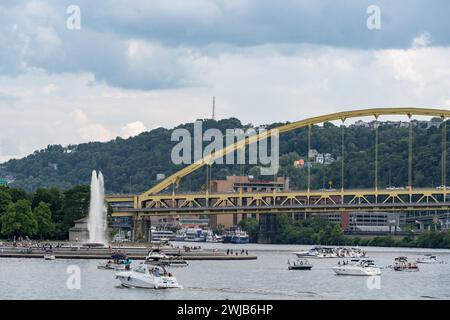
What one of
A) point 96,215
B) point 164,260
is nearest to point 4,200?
point 96,215

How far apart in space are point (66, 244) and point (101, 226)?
10367mm

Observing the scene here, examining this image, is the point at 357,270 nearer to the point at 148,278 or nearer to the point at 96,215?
the point at 148,278

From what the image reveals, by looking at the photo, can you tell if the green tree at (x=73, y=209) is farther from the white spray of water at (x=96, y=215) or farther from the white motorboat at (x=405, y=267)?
the white motorboat at (x=405, y=267)

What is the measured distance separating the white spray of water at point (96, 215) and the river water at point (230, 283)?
25181 millimetres

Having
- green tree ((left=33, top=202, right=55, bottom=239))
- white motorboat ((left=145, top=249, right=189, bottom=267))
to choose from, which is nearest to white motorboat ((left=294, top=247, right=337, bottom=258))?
green tree ((left=33, top=202, right=55, bottom=239))

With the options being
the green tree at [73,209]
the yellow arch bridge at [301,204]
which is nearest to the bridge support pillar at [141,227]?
the yellow arch bridge at [301,204]

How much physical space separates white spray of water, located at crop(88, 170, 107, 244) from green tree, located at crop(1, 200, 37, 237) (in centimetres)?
625

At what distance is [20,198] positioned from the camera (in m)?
174

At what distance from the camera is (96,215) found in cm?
16250

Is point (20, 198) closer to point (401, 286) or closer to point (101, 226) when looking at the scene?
point (101, 226)

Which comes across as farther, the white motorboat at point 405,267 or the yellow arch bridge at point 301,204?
the yellow arch bridge at point 301,204

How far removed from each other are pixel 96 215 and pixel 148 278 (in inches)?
2670

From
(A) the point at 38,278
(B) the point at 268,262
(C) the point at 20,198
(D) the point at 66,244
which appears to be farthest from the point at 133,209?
(A) the point at 38,278

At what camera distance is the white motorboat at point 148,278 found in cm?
9444
